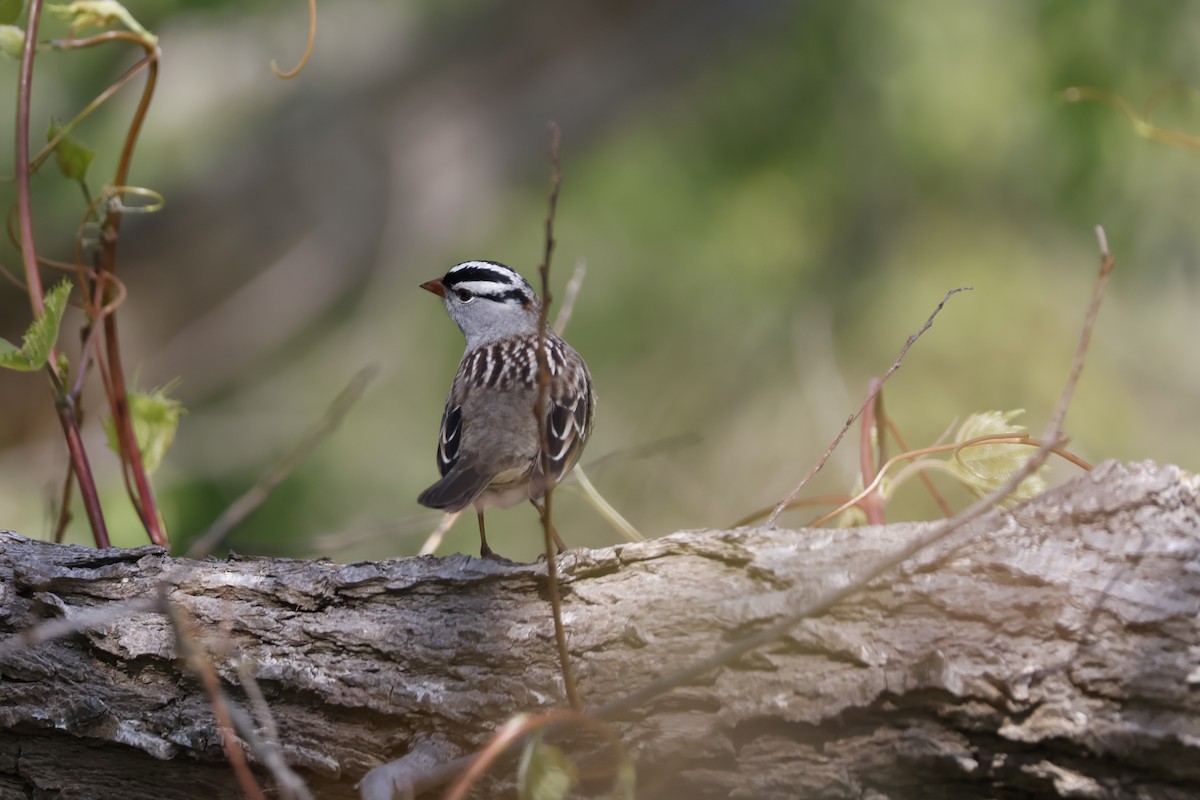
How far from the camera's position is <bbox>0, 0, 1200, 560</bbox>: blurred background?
21.9 ft

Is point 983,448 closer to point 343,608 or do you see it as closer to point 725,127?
point 343,608

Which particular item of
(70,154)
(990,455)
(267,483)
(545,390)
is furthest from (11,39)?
(990,455)

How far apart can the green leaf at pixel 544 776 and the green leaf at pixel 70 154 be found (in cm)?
189

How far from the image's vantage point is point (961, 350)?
719 centimetres

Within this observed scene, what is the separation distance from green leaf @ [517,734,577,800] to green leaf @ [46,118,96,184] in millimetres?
1886

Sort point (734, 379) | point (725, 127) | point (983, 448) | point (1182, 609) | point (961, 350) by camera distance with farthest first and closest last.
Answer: point (725, 127)
point (734, 379)
point (961, 350)
point (983, 448)
point (1182, 609)

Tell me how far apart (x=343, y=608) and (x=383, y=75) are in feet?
21.4

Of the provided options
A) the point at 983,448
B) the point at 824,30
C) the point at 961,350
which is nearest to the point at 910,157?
the point at 824,30

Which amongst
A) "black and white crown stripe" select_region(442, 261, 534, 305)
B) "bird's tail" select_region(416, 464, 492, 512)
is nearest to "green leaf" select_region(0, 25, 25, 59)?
"bird's tail" select_region(416, 464, 492, 512)

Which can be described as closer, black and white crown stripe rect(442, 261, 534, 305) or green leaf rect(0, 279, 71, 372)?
green leaf rect(0, 279, 71, 372)

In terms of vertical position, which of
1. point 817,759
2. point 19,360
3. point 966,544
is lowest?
point 817,759

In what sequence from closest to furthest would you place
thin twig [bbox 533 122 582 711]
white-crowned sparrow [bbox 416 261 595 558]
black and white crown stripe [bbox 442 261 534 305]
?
thin twig [bbox 533 122 582 711], white-crowned sparrow [bbox 416 261 595 558], black and white crown stripe [bbox 442 261 534 305]

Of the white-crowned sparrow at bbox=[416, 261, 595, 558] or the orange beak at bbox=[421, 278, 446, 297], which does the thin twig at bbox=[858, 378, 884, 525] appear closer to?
the white-crowned sparrow at bbox=[416, 261, 595, 558]

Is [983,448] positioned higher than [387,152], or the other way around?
[387,152]
